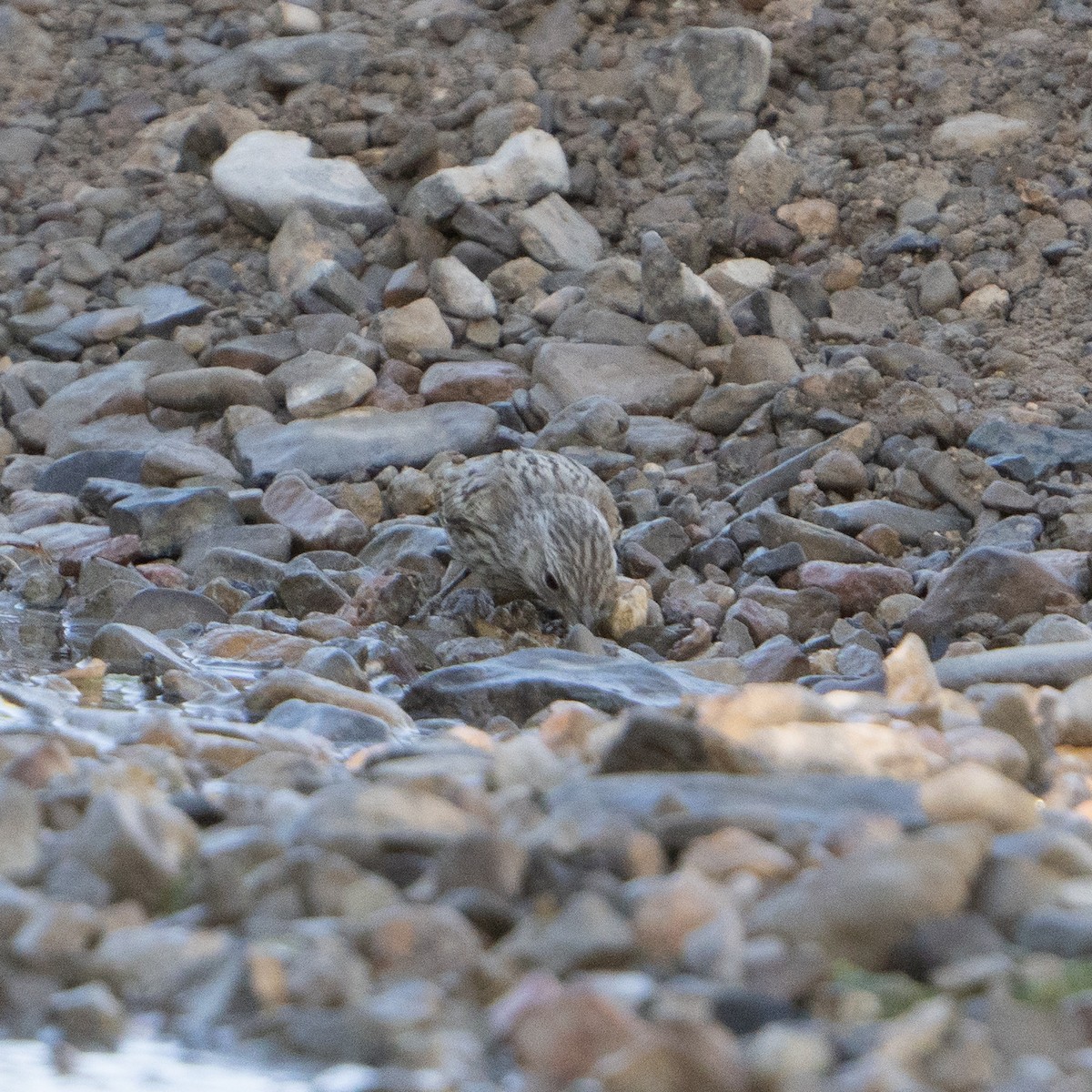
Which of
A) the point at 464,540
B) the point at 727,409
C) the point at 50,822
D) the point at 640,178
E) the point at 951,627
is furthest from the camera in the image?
the point at 640,178

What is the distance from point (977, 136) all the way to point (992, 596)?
184 inches

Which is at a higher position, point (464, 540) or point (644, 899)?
point (644, 899)

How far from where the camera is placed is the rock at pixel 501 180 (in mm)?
9164

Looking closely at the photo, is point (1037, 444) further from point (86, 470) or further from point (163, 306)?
point (163, 306)

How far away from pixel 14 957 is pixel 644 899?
2.41 feet

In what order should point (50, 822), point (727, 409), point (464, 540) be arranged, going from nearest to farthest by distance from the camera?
1. point (50, 822)
2. point (464, 540)
3. point (727, 409)

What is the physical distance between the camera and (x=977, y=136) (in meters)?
9.11

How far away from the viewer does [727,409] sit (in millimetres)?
7625

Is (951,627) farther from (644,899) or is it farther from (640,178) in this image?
(640,178)

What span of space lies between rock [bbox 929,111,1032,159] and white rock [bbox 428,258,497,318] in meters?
2.67

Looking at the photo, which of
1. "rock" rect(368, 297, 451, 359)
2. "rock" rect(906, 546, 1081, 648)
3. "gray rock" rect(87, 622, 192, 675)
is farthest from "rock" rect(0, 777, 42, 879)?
"rock" rect(368, 297, 451, 359)

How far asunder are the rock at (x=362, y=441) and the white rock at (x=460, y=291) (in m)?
0.93

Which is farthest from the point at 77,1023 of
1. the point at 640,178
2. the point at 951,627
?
the point at 640,178

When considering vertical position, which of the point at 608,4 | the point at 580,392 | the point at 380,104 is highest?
the point at 608,4
